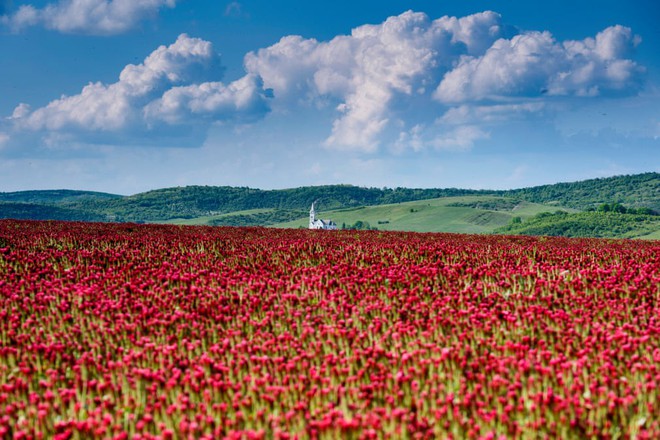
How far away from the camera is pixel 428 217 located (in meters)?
171

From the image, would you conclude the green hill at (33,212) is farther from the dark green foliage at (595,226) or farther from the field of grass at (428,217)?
the dark green foliage at (595,226)

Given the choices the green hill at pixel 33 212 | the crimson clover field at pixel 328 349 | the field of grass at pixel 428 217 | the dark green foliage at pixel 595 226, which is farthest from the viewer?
the green hill at pixel 33 212

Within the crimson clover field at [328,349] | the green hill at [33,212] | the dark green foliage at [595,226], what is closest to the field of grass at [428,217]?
the dark green foliage at [595,226]

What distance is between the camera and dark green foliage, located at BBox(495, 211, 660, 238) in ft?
447

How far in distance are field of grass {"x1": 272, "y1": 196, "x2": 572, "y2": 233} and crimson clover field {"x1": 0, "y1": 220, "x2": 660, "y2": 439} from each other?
140 meters

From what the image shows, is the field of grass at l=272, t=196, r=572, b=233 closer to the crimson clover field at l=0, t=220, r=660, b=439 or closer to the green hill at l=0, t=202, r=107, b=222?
the green hill at l=0, t=202, r=107, b=222

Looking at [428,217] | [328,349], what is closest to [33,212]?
[428,217]

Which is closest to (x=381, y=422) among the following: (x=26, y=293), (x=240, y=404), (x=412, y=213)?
(x=240, y=404)

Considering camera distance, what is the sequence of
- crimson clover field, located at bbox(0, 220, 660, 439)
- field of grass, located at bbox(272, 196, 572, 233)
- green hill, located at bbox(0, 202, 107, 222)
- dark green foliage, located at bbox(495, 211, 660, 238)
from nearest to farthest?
1. crimson clover field, located at bbox(0, 220, 660, 439)
2. dark green foliage, located at bbox(495, 211, 660, 238)
3. field of grass, located at bbox(272, 196, 572, 233)
4. green hill, located at bbox(0, 202, 107, 222)

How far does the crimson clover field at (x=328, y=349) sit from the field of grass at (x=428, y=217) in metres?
140

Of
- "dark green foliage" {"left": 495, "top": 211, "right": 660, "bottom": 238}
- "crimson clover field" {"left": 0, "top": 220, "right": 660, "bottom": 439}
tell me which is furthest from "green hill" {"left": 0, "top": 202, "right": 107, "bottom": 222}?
"crimson clover field" {"left": 0, "top": 220, "right": 660, "bottom": 439}

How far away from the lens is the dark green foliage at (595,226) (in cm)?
13625

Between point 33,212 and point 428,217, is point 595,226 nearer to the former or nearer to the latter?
point 428,217

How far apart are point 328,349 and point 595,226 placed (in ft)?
482
